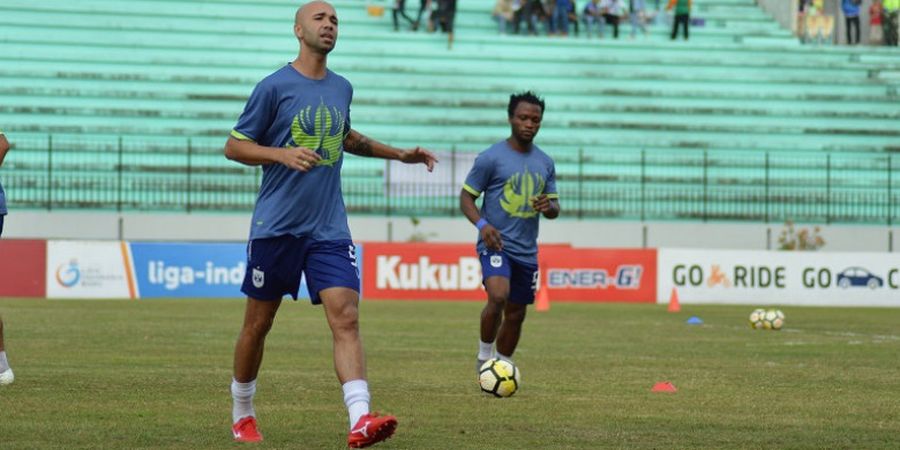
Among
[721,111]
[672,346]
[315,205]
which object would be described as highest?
[721,111]

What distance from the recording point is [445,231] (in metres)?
36.3

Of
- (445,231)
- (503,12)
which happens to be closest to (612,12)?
(503,12)

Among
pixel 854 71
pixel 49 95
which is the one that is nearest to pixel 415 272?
pixel 49 95

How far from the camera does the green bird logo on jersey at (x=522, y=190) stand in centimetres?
1331

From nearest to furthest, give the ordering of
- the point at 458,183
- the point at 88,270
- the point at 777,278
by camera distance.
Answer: the point at 88,270 < the point at 777,278 < the point at 458,183

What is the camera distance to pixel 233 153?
862cm

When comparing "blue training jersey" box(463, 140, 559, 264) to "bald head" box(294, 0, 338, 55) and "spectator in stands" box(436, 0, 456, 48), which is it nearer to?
"bald head" box(294, 0, 338, 55)

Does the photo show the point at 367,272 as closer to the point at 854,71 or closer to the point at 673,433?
the point at 854,71

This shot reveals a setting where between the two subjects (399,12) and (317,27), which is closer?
(317,27)

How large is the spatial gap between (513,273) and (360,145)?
4429 mm

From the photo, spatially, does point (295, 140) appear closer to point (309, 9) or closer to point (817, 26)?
point (309, 9)

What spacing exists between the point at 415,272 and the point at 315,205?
23788 millimetres

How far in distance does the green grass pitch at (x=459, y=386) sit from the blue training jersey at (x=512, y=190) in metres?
1.13

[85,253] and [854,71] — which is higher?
[854,71]
